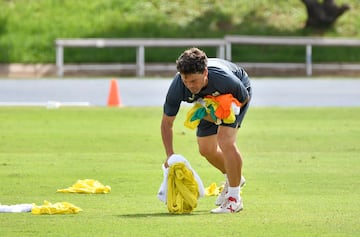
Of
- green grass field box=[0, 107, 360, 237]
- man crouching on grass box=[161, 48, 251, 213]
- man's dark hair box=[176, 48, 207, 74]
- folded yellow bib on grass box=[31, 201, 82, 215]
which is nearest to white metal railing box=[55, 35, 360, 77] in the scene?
green grass field box=[0, 107, 360, 237]

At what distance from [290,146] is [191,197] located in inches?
274

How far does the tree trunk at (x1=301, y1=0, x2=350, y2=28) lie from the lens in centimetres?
4075

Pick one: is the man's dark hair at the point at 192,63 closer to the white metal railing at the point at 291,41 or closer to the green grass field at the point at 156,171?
the green grass field at the point at 156,171

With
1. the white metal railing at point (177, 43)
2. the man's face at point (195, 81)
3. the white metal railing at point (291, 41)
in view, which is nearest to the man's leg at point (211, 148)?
the man's face at point (195, 81)

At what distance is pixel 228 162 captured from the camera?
35.6 feet

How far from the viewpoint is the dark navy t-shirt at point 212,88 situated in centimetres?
1062

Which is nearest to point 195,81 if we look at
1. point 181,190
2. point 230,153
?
point 230,153

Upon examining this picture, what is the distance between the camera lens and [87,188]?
12492 mm

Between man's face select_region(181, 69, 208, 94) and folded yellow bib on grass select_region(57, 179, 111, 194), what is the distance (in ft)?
7.73

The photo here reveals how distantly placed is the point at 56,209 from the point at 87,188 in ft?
5.97

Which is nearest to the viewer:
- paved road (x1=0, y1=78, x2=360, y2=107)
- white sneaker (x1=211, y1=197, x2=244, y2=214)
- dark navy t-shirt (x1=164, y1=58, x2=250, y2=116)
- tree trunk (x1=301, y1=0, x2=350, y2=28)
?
dark navy t-shirt (x1=164, y1=58, x2=250, y2=116)

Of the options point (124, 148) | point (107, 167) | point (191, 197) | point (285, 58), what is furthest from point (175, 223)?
point (285, 58)

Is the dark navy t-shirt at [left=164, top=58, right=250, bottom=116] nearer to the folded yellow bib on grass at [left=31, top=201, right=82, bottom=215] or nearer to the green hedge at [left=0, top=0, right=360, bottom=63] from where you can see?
the folded yellow bib on grass at [left=31, top=201, right=82, bottom=215]

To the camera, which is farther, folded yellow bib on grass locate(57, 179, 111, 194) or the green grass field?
folded yellow bib on grass locate(57, 179, 111, 194)
